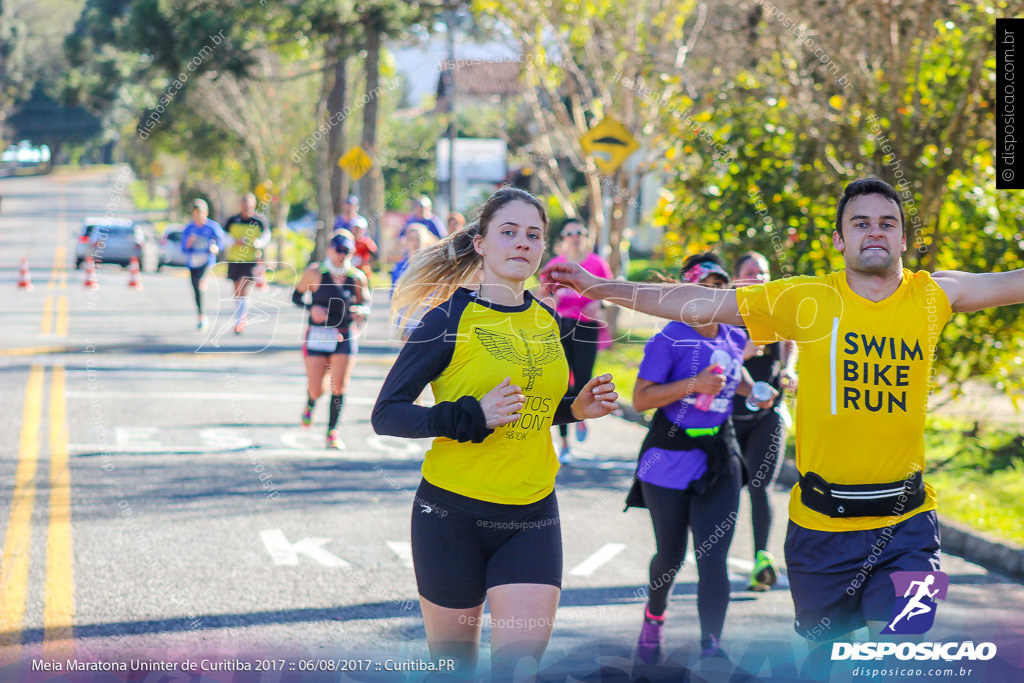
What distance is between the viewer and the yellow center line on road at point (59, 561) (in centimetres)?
505

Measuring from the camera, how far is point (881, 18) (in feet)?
33.5

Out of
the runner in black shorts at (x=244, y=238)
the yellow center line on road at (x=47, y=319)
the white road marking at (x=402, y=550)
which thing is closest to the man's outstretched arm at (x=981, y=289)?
the white road marking at (x=402, y=550)

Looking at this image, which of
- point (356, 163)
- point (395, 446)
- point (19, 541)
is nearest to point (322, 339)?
point (395, 446)

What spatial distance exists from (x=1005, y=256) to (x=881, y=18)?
2.49 metres

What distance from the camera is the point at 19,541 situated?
6.56 m

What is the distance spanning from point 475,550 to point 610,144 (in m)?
11.2

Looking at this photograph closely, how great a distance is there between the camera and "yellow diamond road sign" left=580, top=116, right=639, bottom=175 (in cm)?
1414

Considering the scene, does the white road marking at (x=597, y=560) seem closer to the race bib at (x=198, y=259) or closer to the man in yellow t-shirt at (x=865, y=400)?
the man in yellow t-shirt at (x=865, y=400)

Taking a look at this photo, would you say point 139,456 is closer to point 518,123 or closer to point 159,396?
point 159,396

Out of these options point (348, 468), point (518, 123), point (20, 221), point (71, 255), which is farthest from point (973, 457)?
point (20, 221)

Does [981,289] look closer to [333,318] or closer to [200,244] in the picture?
[333,318]

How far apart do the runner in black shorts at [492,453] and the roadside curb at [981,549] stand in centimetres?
393

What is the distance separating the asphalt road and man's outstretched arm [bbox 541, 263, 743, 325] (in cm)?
129

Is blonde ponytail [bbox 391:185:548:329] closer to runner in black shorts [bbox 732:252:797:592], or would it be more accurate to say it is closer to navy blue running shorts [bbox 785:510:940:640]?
navy blue running shorts [bbox 785:510:940:640]
